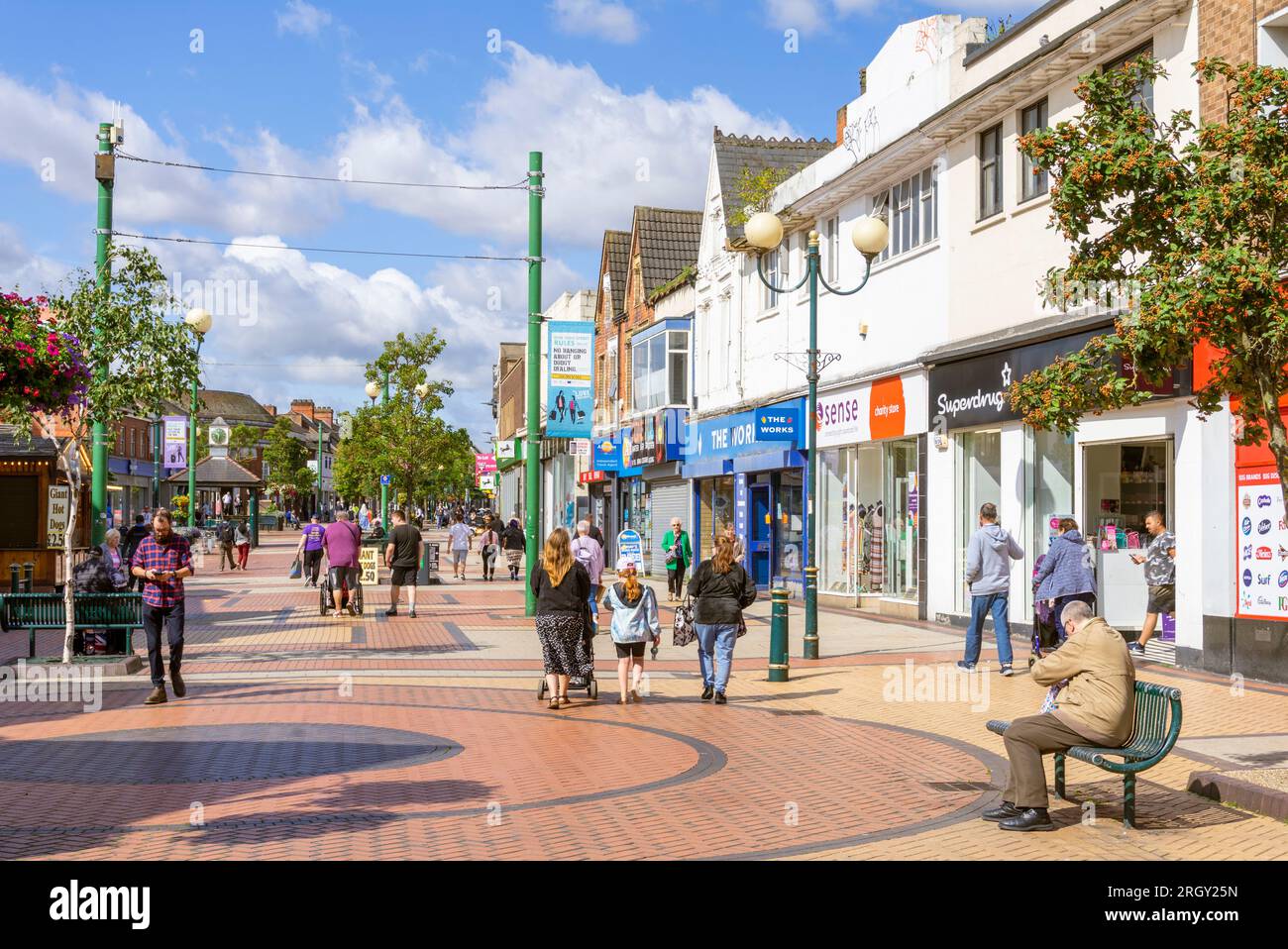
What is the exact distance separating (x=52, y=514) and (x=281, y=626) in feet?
28.1

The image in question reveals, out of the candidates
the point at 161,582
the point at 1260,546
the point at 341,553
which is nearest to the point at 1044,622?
the point at 1260,546

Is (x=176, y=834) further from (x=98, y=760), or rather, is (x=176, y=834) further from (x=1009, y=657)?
(x=1009, y=657)

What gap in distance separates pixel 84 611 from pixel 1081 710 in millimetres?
11071

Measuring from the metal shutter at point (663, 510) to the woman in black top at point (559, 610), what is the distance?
22.3m

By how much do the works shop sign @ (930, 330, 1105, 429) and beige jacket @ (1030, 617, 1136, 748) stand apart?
9771mm

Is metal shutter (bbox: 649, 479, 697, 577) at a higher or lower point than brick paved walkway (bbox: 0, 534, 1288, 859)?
higher

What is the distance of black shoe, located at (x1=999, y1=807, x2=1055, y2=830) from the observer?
25.1 feet

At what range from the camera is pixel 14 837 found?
7.26m

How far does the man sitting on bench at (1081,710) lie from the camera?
7.78 meters

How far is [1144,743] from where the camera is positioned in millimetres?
7898

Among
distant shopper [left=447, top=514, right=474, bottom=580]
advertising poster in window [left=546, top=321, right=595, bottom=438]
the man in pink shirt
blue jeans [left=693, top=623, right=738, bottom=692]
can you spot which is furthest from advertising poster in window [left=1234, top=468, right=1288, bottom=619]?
distant shopper [left=447, top=514, right=474, bottom=580]

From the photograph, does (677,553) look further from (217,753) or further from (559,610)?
(217,753)

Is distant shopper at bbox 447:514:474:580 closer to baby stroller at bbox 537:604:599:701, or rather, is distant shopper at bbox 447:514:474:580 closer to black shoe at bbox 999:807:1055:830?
baby stroller at bbox 537:604:599:701
